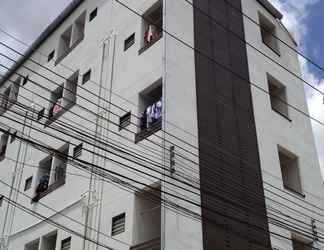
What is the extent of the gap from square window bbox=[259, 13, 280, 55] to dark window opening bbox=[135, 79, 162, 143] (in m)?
8.76

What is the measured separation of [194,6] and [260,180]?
282 inches

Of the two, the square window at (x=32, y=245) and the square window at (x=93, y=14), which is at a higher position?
the square window at (x=93, y=14)

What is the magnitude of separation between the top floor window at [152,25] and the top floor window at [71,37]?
4948 millimetres

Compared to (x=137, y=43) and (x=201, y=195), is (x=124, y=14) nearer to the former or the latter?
(x=137, y=43)

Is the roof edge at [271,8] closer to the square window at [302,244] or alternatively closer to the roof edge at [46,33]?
the roof edge at [46,33]

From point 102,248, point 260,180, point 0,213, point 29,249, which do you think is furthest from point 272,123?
point 0,213

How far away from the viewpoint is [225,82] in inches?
779

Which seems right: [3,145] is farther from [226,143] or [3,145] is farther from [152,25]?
[226,143]

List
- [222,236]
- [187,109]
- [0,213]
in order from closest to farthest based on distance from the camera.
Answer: [222,236]
[187,109]
[0,213]

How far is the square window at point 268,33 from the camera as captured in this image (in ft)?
83.0

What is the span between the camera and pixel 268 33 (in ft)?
84.8

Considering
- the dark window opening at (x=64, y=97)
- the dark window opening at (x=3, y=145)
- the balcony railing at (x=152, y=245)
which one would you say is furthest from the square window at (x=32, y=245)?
the balcony railing at (x=152, y=245)

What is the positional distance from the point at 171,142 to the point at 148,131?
1.13 metres

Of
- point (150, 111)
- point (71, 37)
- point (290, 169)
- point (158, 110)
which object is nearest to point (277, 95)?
point (290, 169)
